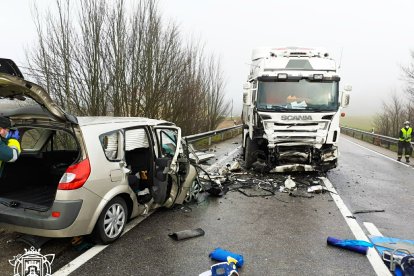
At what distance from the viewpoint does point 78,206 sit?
150 inches

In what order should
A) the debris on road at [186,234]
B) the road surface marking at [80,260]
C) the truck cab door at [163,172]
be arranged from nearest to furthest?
the road surface marking at [80,260] < the debris on road at [186,234] < the truck cab door at [163,172]

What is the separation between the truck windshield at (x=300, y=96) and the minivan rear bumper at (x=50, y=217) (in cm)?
654

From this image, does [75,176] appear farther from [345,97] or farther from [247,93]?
[345,97]

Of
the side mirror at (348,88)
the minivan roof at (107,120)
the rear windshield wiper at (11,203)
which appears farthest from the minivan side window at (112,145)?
the side mirror at (348,88)

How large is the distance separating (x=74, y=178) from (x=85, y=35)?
808cm

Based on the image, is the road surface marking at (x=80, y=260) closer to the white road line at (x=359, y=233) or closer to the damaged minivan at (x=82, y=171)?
the damaged minivan at (x=82, y=171)

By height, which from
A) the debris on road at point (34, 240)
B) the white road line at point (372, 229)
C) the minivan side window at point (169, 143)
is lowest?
the white road line at point (372, 229)

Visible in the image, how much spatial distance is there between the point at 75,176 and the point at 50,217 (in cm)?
53

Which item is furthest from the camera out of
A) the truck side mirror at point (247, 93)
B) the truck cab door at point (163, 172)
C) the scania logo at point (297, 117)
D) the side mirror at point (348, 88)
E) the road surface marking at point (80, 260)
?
the truck side mirror at point (247, 93)

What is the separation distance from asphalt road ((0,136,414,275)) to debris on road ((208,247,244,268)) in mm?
79

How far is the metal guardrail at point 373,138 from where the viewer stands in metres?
20.6

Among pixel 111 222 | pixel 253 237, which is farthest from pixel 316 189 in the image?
pixel 111 222

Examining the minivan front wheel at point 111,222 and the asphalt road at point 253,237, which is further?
the minivan front wheel at point 111,222

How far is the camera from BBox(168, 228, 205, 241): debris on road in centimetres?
460
